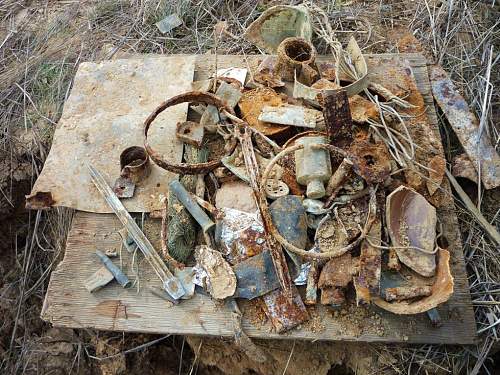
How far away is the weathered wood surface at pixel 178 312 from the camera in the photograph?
2180 mm

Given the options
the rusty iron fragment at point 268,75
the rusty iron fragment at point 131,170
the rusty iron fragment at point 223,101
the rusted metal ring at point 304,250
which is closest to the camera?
the rusted metal ring at point 304,250

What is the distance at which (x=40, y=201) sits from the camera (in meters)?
2.54

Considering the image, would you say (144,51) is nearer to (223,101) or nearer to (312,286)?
(223,101)

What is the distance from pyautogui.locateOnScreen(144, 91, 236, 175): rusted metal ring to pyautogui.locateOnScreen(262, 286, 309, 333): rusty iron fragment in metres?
0.75

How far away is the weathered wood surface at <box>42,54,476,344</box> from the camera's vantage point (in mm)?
2180

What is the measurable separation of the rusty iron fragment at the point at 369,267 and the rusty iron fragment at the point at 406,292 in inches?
2.9

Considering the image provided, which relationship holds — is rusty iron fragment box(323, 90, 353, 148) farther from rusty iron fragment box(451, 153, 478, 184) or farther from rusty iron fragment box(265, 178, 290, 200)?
rusty iron fragment box(451, 153, 478, 184)

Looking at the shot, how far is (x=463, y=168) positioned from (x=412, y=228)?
610mm

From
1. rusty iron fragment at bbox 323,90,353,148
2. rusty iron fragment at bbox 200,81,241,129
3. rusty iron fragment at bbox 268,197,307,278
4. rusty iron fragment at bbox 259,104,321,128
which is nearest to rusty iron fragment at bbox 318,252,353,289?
rusty iron fragment at bbox 268,197,307,278

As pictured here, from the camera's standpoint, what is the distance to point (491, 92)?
279 cm

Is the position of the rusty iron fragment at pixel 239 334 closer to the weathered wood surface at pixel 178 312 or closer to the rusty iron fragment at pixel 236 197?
the weathered wood surface at pixel 178 312

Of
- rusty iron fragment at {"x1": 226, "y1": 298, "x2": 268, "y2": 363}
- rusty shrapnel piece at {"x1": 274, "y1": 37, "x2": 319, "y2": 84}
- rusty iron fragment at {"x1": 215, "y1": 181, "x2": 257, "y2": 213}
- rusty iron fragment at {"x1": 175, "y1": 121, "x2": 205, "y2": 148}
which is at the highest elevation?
rusty shrapnel piece at {"x1": 274, "y1": 37, "x2": 319, "y2": 84}

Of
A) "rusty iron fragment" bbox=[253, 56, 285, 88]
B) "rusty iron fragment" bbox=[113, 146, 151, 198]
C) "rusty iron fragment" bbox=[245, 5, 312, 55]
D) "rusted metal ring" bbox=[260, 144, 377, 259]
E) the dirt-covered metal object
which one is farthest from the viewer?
"rusty iron fragment" bbox=[245, 5, 312, 55]

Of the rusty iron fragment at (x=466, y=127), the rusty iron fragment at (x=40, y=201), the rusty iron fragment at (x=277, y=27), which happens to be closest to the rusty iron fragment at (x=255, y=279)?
the rusty iron fragment at (x=40, y=201)
